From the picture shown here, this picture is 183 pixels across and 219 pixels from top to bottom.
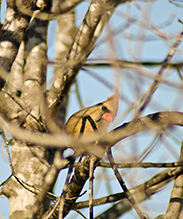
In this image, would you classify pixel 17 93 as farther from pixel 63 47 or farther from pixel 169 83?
pixel 169 83

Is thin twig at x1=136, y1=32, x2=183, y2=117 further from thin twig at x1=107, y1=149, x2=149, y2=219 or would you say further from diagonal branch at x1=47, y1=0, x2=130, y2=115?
diagonal branch at x1=47, y1=0, x2=130, y2=115

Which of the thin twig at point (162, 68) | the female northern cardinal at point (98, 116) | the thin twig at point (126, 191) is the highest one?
the female northern cardinal at point (98, 116)

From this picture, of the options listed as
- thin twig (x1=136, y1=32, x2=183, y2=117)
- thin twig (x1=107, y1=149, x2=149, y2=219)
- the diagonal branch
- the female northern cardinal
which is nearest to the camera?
thin twig (x1=136, y1=32, x2=183, y2=117)

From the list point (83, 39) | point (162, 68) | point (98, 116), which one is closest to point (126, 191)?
point (162, 68)

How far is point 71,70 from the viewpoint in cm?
296

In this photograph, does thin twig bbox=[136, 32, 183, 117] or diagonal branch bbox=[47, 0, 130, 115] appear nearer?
thin twig bbox=[136, 32, 183, 117]

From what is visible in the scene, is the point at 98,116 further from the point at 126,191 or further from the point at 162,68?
the point at 162,68

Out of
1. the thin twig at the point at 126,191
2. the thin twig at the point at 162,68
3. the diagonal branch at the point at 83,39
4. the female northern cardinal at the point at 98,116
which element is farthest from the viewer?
the female northern cardinal at the point at 98,116

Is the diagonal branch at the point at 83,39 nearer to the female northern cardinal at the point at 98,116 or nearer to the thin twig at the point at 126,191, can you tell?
the female northern cardinal at the point at 98,116

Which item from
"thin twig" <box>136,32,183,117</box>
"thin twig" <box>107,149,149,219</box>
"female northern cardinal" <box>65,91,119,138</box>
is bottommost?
"thin twig" <box>107,149,149,219</box>

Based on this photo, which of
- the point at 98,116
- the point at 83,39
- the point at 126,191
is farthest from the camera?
the point at 98,116

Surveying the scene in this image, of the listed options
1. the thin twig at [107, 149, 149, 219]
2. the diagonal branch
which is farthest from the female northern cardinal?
the thin twig at [107, 149, 149, 219]

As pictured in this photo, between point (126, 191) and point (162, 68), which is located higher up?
point (162, 68)

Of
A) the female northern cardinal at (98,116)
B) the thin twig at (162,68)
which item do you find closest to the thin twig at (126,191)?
the thin twig at (162,68)
